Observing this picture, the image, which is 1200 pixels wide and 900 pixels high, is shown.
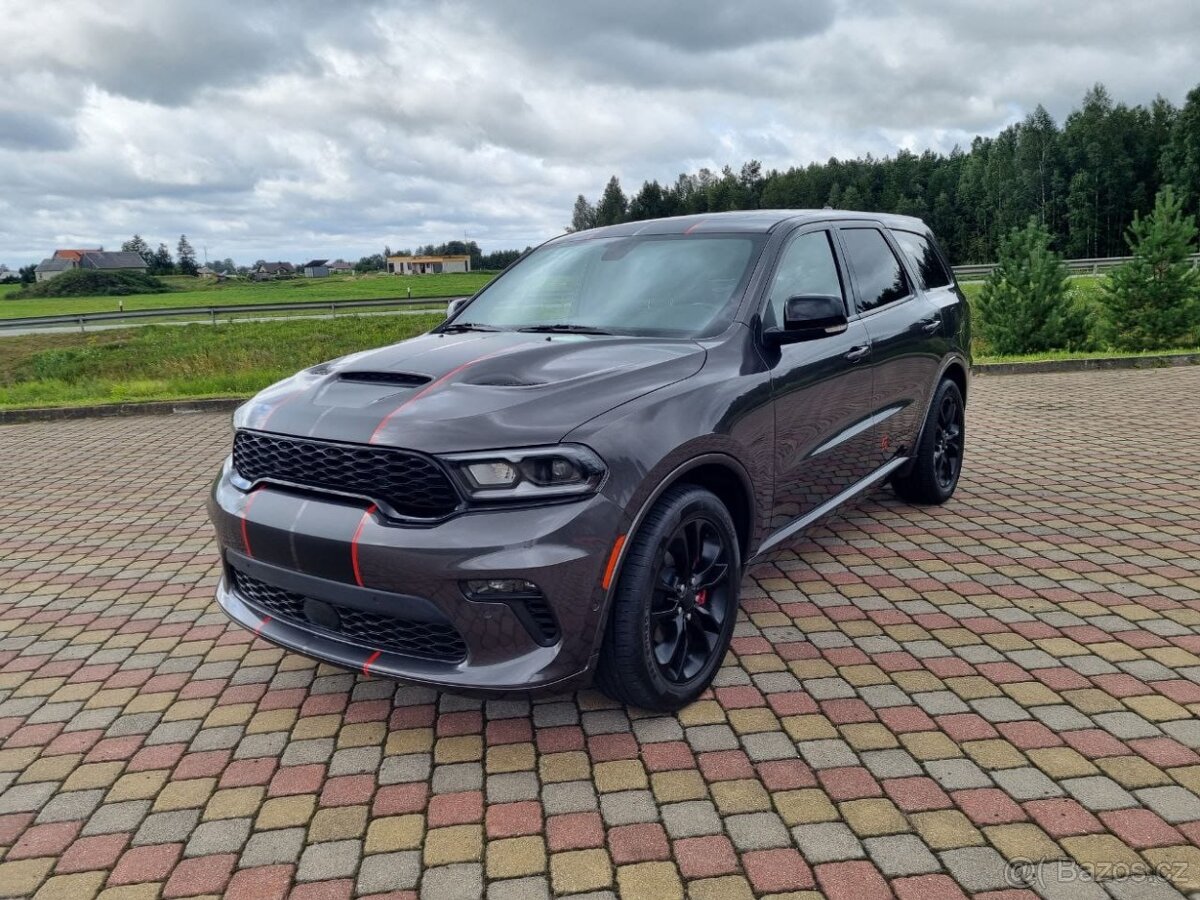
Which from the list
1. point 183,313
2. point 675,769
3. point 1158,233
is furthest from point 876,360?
point 183,313

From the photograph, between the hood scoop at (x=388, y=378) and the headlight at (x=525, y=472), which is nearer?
the headlight at (x=525, y=472)

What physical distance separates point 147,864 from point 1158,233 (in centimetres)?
1739

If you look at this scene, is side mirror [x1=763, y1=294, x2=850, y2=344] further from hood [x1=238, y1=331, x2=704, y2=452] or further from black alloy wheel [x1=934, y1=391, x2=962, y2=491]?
black alloy wheel [x1=934, y1=391, x2=962, y2=491]

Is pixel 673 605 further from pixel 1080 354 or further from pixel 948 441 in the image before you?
pixel 1080 354

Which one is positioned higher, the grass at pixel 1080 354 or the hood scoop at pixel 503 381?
the hood scoop at pixel 503 381

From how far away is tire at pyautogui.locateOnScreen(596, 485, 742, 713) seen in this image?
2.94 metres

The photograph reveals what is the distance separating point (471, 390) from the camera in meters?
3.03

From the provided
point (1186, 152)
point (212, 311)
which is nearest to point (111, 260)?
point (212, 311)

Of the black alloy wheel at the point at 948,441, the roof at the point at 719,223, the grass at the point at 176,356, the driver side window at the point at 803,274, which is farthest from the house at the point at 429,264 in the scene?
the driver side window at the point at 803,274

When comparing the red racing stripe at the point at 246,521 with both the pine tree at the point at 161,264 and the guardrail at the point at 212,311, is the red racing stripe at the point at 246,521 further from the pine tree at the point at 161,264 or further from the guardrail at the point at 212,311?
the pine tree at the point at 161,264

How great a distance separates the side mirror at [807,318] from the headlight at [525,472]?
4.28 feet

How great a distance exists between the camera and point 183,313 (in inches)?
1341

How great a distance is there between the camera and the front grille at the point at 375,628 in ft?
9.25
